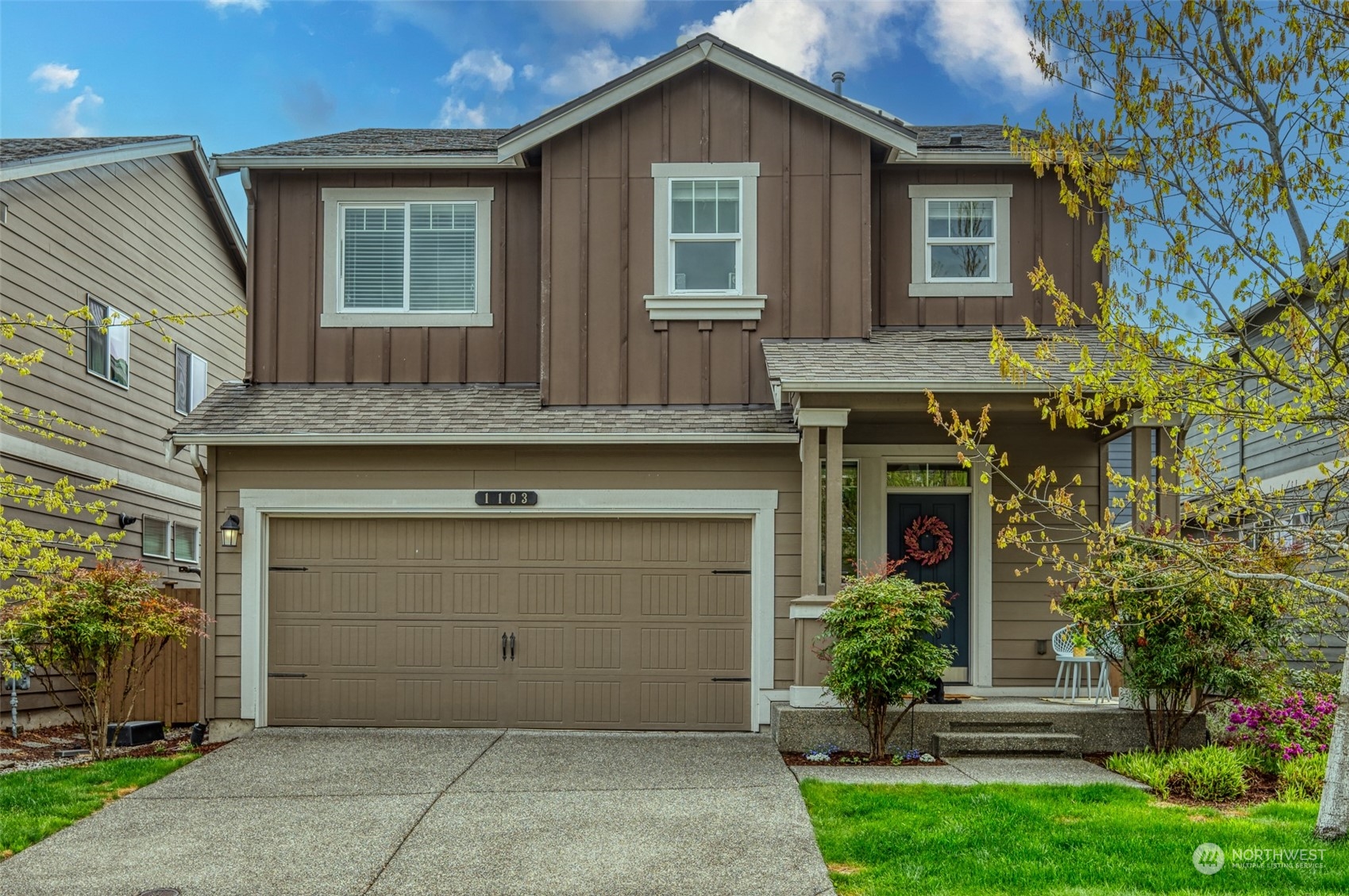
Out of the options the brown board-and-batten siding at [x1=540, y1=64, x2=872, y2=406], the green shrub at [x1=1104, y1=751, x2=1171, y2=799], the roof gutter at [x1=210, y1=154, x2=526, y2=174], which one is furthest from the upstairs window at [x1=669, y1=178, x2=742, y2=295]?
the green shrub at [x1=1104, y1=751, x2=1171, y2=799]

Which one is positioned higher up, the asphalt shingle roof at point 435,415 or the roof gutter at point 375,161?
the roof gutter at point 375,161

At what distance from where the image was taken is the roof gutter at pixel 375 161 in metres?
11.4

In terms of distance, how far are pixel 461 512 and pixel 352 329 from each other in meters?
2.22

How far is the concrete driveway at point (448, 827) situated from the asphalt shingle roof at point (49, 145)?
20.7ft

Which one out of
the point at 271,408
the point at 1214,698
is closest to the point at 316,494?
the point at 271,408

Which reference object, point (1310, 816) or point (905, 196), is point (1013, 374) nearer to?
point (1310, 816)

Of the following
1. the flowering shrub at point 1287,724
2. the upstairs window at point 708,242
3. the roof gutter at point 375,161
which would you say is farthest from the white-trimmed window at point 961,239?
the flowering shrub at point 1287,724

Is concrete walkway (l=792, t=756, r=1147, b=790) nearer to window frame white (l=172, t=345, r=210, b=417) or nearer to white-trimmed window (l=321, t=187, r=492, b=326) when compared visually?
white-trimmed window (l=321, t=187, r=492, b=326)

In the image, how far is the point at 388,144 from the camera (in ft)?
40.2

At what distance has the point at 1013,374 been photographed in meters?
6.77

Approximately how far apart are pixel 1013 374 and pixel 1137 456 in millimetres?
3410

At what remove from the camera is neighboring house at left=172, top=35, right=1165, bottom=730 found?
10648 millimetres

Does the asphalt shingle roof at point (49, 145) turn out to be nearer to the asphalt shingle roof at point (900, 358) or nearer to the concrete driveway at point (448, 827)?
the concrete driveway at point (448, 827)

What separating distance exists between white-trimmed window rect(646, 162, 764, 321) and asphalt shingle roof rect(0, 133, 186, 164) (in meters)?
6.06
